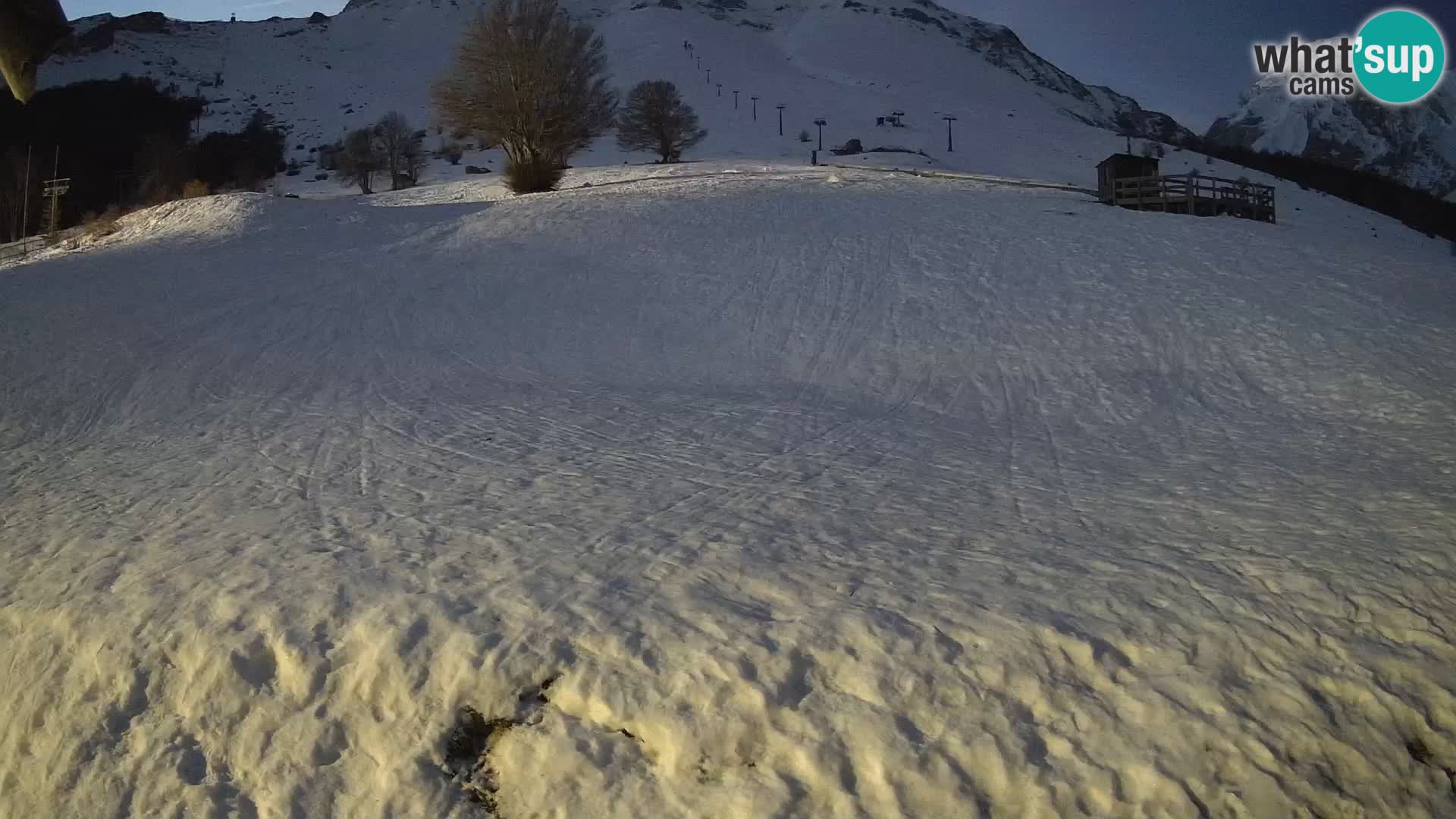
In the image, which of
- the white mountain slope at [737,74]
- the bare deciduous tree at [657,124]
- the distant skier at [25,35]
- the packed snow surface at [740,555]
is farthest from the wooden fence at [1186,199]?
the bare deciduous tree at [657,124]

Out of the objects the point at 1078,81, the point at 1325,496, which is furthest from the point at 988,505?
the point at 1078,81

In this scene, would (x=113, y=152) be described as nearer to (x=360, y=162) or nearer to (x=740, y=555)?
(x=360, y=162)

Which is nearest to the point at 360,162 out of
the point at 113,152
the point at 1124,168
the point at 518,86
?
the point at 113,152

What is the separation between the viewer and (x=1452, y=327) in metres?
14.2

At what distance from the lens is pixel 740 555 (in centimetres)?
668

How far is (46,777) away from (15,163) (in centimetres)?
5554

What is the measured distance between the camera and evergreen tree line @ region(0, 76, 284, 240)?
144 feet

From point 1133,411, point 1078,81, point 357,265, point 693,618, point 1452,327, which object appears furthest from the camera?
point 1078,81

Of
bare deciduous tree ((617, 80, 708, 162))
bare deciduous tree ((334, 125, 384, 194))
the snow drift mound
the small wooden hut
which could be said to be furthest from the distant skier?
bare deciduous tree ((617, 80, 708, 162))

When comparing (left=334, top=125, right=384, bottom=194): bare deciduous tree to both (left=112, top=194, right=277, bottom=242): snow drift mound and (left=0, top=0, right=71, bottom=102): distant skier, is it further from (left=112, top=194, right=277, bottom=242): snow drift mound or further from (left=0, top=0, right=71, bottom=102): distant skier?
(left=0, top=0, right=71, bottom=102): distant skier

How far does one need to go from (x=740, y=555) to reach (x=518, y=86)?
106ft

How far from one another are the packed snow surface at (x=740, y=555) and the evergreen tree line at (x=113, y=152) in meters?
24.7

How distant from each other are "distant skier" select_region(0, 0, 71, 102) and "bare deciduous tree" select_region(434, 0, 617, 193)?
98.7 feet

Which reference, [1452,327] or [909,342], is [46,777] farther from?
[1452,327]
